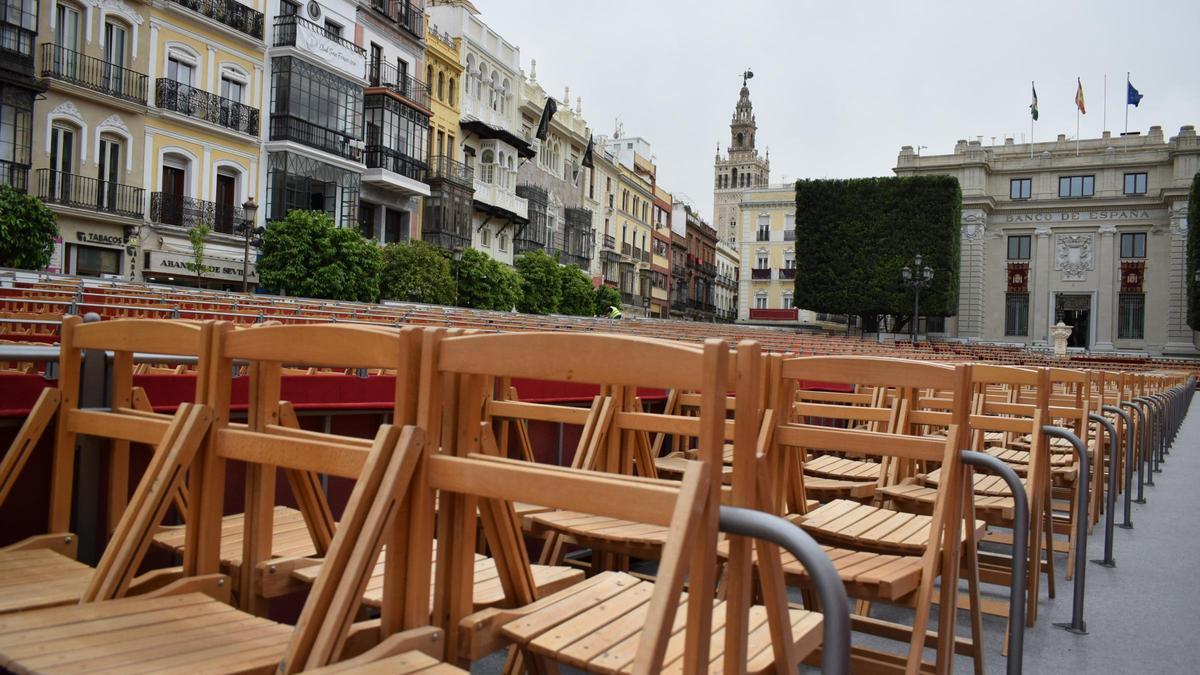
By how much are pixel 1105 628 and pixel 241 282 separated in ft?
85.7

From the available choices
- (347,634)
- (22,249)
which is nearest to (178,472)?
(347,634)

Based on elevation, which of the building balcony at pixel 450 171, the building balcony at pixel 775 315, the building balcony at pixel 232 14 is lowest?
the building balcony at pixel 775 315

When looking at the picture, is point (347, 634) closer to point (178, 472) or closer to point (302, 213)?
point (178, 472)

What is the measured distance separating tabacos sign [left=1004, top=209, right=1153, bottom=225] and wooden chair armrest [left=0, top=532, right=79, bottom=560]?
61012 mm

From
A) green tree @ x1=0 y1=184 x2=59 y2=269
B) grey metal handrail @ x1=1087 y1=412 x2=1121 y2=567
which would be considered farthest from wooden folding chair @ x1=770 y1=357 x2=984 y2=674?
green tree @ x1=0 y1=184 x2=59 y2=269

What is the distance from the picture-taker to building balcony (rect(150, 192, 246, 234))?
2456 centimetres

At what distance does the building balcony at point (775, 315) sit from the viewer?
73125mm

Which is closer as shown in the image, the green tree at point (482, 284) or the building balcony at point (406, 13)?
the green tree at point (482, 284)

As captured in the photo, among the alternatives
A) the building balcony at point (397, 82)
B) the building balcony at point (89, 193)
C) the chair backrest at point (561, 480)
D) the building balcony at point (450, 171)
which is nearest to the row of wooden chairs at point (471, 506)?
the chair backrest at point (561, 480)

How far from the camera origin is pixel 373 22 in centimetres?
3300

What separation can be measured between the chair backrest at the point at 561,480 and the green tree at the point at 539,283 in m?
34.6

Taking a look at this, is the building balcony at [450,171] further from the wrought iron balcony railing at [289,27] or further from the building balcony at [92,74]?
the building balcony at [92,74]

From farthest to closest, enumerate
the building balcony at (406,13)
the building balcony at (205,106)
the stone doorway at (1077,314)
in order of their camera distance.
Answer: the stone doorway at (1077,314) < the building balcony at (406,13) < the building balcony at (205,106)

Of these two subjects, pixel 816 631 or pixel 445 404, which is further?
pixel 816 631
